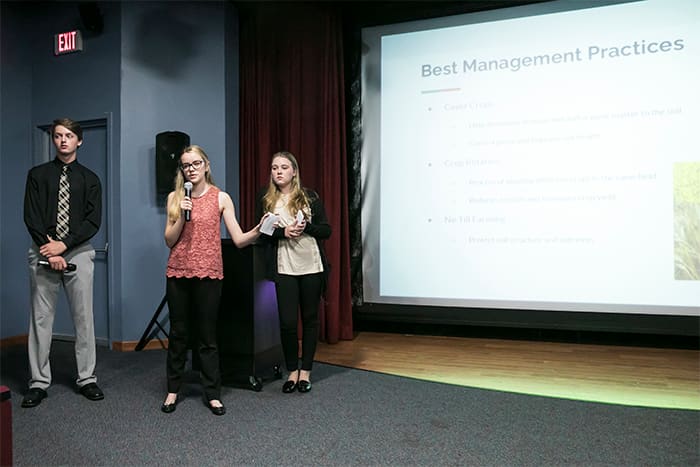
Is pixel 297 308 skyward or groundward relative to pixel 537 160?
groundward

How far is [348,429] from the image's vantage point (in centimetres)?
218

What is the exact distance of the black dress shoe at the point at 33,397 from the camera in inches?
97.0

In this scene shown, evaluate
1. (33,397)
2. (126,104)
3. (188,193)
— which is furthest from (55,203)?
(126,104)

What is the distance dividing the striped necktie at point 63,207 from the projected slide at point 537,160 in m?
2.29

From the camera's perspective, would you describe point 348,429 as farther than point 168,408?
No

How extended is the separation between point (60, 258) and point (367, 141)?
8.20ft

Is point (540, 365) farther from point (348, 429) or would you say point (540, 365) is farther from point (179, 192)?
point (179, 192)

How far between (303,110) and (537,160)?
1996 millimetres

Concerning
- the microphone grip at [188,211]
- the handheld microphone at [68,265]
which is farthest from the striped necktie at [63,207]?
the microphone grip at [188,211]

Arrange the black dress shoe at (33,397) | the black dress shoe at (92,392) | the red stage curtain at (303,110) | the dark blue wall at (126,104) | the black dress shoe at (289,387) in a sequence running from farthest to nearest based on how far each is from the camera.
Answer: the red stage curtain at (303,110)
the dark blue wall at (126,104)
the black dress shoe at (289,387)
the black dress shoe at (92,392)
the black dress shoe at (33,397)

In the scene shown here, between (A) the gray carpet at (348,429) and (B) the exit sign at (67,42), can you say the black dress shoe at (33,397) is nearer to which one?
(A) the gray carpet at (348,429)

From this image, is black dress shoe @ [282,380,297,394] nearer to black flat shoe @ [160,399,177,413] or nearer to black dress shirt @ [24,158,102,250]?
black flat shoe @ [160,399,177,413]

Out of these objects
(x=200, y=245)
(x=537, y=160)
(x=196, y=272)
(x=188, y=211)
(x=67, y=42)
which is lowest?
(x=196, y=272)

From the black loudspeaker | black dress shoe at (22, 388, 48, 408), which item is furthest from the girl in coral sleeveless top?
the black loudspeaker
